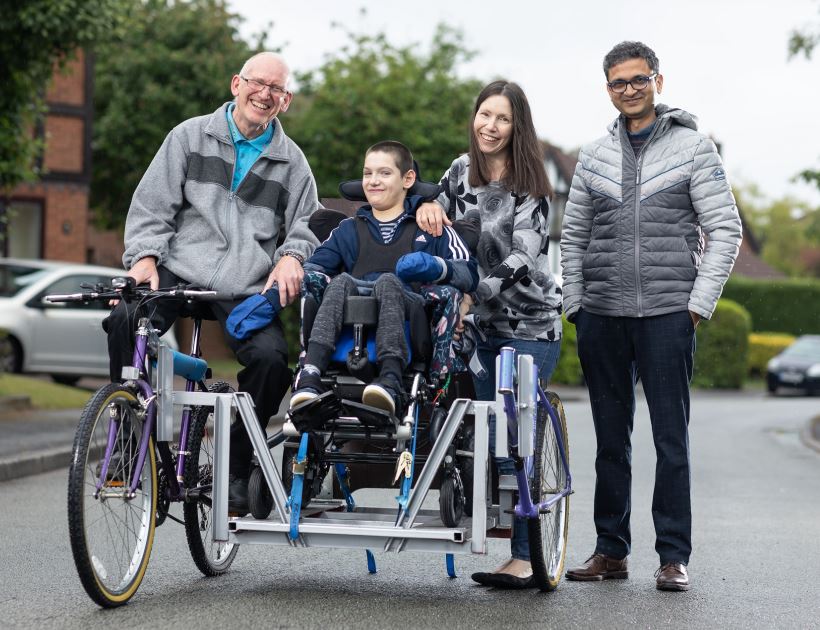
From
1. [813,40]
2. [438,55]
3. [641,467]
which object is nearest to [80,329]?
[641,467]

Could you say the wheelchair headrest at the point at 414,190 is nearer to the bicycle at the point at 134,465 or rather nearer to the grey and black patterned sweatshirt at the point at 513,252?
the grey and black patterned sweatshirt at the point at 513,252

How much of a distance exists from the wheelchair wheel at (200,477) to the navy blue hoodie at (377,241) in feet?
2.37

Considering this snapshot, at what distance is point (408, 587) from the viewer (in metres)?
6.06

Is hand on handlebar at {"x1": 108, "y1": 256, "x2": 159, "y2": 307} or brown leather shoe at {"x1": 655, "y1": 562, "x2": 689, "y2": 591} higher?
hand on handlebar at {"x1": 108, "y1": 256, "x2": 159, "y2": 307}

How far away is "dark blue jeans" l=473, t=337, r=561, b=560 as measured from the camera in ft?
20.1

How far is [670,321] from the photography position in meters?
6.19

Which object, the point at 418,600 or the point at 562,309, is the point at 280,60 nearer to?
the point at 562,309

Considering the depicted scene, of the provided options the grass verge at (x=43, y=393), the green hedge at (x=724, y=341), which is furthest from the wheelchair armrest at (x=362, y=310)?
the green hedge at (x=724, y=341)

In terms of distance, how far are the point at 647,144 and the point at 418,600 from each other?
2.25m

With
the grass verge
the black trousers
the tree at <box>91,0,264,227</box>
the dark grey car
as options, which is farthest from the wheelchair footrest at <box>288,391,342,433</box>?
the dark grey car

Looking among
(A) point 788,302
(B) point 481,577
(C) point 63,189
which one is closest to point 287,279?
(B) point 481,577

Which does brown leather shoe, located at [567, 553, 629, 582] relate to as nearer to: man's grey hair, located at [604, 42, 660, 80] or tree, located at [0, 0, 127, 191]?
man's grey hair, located at [604, 42, 660, 80]

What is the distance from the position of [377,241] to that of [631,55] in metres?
1.47

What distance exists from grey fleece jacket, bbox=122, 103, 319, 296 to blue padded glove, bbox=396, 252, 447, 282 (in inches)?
30.8
